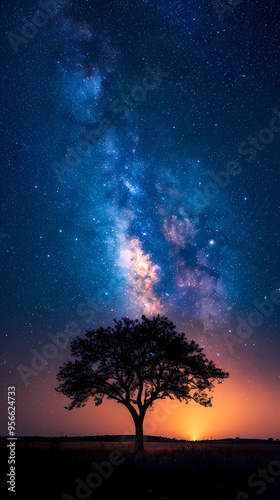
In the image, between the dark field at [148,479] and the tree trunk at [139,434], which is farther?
the tree trunk at [139,434]

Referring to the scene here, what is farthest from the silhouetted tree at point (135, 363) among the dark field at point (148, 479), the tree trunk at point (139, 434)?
the dark field at point (148, 479)

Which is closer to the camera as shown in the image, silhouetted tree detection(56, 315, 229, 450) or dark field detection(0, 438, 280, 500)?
dark field detection(0, 438, 280, 500)

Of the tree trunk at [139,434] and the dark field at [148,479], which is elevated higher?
the tree trunk at [139,434]

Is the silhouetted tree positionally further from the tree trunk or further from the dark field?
the dark field

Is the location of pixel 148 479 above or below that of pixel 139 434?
below

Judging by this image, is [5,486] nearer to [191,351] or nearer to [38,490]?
[38,490]

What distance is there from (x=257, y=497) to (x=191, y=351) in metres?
21.6

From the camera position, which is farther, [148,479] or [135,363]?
[135,363]

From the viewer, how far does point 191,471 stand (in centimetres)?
1129

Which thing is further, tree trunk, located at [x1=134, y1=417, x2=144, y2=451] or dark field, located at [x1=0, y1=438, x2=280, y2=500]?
tree trunk, located at [x1=134, y1=417, x2=144, y2=451]

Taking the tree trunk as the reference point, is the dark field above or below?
below

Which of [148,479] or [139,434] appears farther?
[139,434]

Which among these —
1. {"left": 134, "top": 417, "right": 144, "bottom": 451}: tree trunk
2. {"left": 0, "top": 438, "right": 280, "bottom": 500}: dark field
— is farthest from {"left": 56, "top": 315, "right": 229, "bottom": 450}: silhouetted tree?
{"left": 0, "top": 438, "right": 280, "bottom": 500}: dark field

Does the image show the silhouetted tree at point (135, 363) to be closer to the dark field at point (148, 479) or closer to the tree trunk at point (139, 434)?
the tree trunk at point (139, 434)
